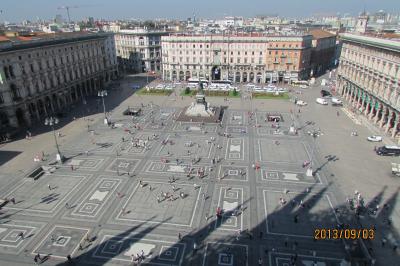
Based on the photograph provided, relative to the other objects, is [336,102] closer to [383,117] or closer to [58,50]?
[383,117]

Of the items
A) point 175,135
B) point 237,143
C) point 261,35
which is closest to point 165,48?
point 261,35

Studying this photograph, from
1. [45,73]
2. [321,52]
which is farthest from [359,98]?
[45,73]

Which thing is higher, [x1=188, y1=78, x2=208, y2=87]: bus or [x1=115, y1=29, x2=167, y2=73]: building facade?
[x1=115, y1=29, x2=167, y2=73]: building facade

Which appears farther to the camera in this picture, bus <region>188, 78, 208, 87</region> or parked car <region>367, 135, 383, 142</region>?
bus <region>188, 78, 208, 87</region>

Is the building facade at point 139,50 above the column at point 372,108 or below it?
above

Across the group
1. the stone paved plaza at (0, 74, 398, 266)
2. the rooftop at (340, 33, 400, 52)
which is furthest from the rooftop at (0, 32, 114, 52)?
the rooftop at (340, 33, 400, 52)

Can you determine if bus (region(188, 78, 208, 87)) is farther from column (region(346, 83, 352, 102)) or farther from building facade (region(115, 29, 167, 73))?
column (region(346, 83, 352, 102))

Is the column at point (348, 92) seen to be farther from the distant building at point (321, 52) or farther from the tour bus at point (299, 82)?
the distant building at point (321, 52)

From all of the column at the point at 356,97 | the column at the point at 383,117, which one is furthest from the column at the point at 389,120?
the column at the point at 356,97
